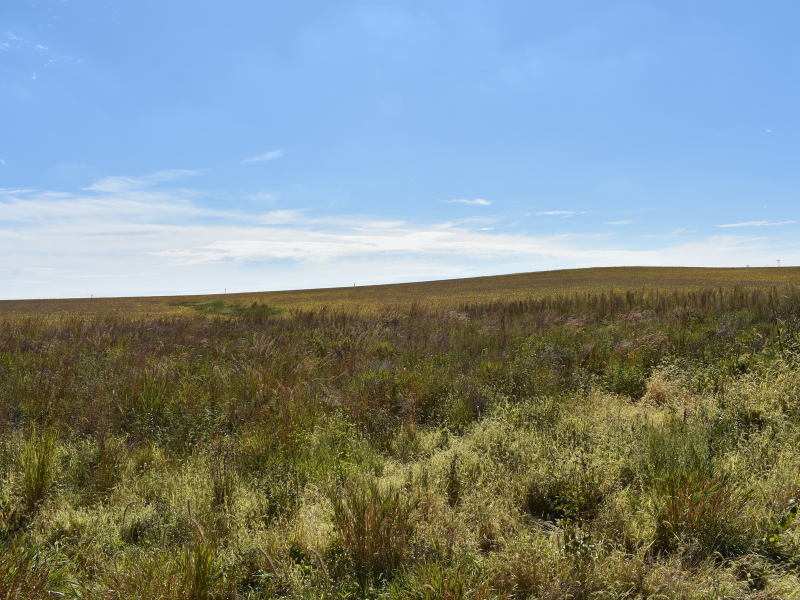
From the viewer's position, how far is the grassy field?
284 centimetres

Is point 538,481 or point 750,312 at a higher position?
point 750,312

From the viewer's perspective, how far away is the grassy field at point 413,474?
2.84 meters

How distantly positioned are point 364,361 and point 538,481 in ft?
15.2

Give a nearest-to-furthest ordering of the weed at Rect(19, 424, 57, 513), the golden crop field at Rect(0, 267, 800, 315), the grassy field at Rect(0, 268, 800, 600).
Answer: the grassy field at Rect(0, 268, 800, 600) < the weed at Rect(19, 424, 57, 513) < the golden crop field at Rect(0, 267, 800, 315)

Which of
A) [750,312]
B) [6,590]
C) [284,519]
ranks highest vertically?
[750,312]

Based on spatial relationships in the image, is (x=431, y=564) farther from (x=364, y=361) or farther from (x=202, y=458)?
(x=364, y=361)

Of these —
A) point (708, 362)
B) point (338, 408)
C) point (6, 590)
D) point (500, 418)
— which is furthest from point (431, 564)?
point (708, 362)

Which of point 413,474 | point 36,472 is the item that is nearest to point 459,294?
point 413,474

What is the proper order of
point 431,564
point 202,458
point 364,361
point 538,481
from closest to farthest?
1. point 431,564
2. point 538,481
3. point 202,458
4. point 364,361

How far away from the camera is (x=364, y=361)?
816cm

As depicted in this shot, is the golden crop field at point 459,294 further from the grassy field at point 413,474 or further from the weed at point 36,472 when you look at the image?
the weed at point 36,472

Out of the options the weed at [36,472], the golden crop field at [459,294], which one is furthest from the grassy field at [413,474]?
the golden crop field at [459,294]

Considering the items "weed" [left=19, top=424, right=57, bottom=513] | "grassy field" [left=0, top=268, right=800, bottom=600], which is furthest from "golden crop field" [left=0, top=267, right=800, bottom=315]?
"weed" [left=19, top=424, right=57, bottom=513]

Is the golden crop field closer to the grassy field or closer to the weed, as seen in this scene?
the grassy field
